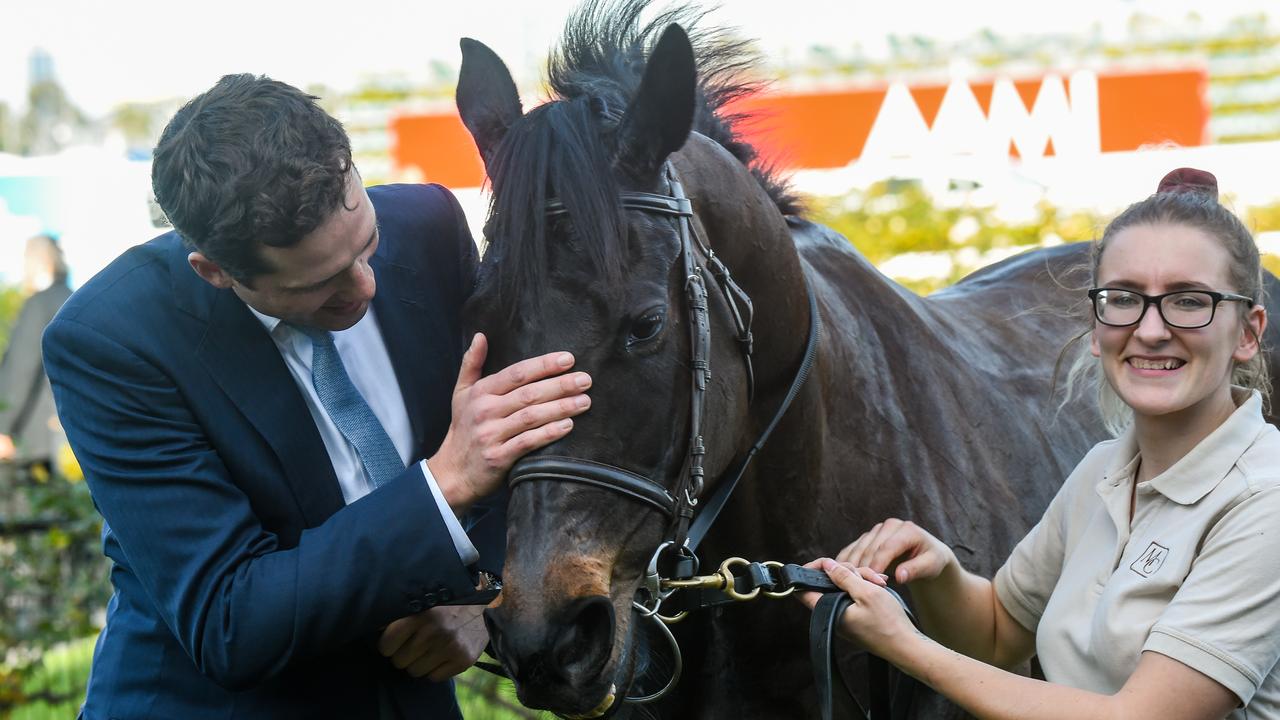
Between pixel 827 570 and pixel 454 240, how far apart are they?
104 centimetres

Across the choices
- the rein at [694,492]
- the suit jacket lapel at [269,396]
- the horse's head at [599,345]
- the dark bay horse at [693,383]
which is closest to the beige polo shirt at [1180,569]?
the rein at [694,492]

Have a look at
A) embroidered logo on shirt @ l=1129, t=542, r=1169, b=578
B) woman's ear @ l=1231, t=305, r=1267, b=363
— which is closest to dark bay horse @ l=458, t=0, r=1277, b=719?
woman's ear @ l=1231, t=305, r=1267, b=363

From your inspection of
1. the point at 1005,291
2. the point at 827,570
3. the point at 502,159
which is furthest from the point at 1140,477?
the point at 1005,291

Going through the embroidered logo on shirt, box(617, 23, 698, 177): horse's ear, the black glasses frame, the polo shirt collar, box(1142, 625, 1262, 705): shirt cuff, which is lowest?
box(1142, 625, 1262, 705): shirt cuff

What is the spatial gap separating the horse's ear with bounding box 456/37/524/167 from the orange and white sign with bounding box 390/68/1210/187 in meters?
8.19

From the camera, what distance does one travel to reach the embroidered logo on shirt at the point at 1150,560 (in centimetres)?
197

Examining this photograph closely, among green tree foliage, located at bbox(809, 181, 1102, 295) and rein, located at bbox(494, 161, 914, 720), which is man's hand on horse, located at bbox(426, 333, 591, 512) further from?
green tree foliage, located at bbox(809, 181, 1102, 295)

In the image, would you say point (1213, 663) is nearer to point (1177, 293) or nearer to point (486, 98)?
point (1177, 293)

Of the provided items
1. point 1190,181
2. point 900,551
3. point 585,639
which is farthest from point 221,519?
point 1190,181

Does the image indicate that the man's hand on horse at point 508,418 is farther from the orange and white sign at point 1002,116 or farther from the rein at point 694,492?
the orange and white sign at point 1002,116

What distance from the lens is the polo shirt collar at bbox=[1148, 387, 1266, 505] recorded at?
1961mm

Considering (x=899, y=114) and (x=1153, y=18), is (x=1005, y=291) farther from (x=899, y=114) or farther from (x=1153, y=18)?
(x=1153, y=18)

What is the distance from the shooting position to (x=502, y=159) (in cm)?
219

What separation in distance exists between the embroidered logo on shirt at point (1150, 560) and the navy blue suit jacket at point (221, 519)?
1118 millimetres
